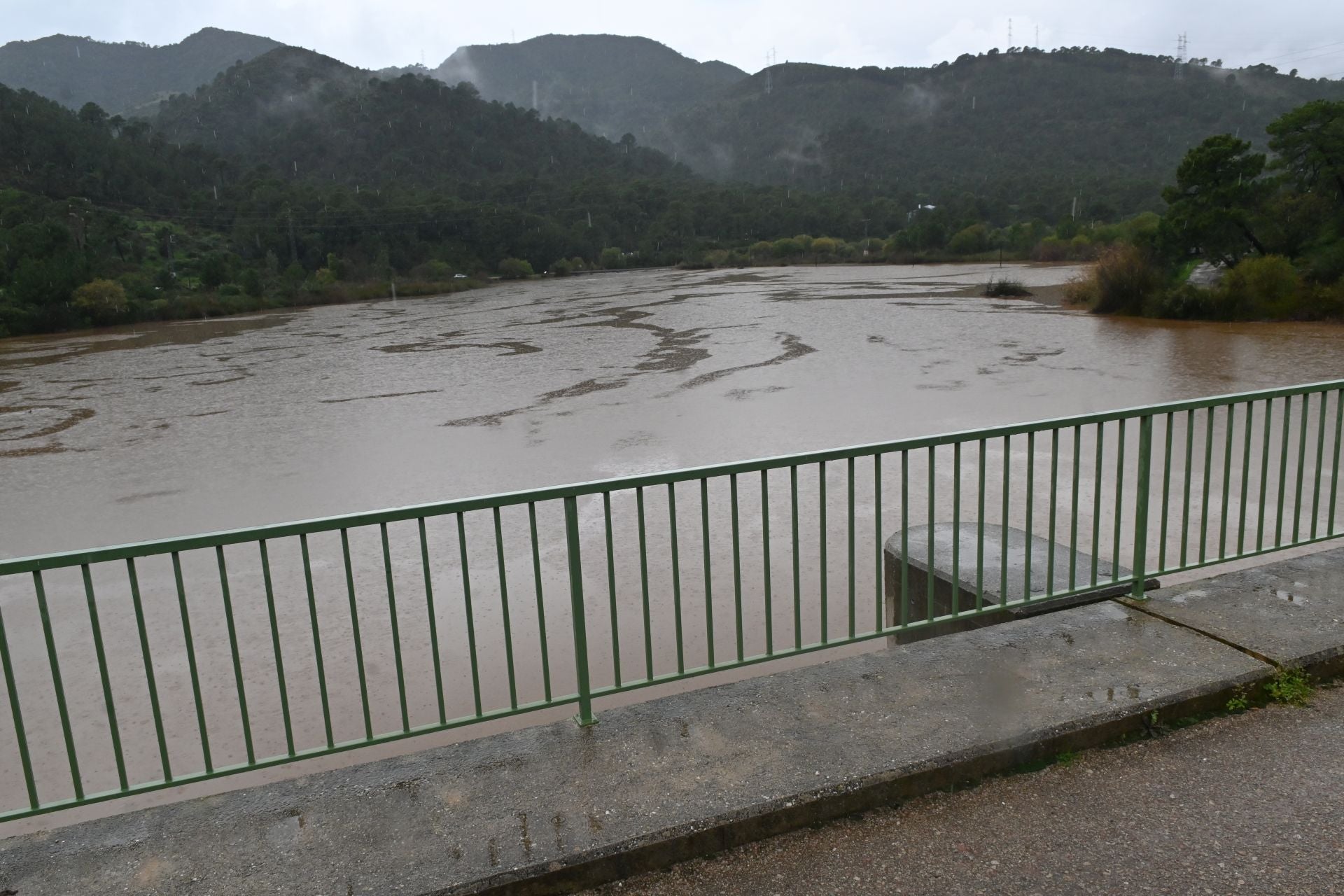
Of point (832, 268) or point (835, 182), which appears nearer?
point (832, 268)

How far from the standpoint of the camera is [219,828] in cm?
296

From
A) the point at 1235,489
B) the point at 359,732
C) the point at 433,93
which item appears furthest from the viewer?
the point at 433,93

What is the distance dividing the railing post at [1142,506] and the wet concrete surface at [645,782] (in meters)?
0.55

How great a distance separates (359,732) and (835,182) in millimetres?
147012

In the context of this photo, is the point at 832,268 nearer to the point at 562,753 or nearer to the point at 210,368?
the point at 210,368

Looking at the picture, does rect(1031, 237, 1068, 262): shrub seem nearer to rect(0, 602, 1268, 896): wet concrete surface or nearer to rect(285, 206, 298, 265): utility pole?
rect(285, 206, 298, 265): utility pole

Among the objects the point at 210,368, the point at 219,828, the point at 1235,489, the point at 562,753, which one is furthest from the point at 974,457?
the point at 210,368

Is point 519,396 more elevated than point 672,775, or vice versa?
point 672,775

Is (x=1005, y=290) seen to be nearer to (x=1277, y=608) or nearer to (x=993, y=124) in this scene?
(x=1277, y=608)

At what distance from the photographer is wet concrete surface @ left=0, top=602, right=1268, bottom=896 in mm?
2746

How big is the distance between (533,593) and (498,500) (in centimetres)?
363

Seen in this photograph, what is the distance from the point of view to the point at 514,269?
77062 millimetres

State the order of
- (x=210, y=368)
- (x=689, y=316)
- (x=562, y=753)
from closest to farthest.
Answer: (x=562, y=753)
(x=210, y=368)
(x=689, y=316)

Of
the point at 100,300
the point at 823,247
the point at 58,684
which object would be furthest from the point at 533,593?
the point at 823,247
